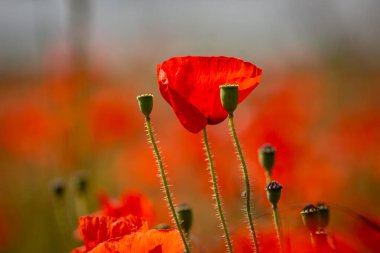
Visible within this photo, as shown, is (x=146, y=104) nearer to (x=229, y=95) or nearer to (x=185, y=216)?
Result: (x=229, y=95)

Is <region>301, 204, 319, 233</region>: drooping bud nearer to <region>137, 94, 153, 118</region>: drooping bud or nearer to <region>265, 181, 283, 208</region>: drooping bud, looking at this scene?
<region>265, 181, 283, 208</region>: drooping bud

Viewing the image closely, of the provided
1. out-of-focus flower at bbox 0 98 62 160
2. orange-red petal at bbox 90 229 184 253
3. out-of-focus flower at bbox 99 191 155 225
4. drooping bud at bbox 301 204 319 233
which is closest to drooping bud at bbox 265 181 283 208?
drooping bud at bbox 301 204 319 233

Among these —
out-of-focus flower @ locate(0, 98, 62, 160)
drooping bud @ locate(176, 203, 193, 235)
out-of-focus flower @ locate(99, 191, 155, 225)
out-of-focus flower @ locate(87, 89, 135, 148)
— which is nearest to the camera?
drooping bud @ locate(176, 203, 193, 235)

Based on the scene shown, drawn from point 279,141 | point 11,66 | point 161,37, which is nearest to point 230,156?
point 279,141

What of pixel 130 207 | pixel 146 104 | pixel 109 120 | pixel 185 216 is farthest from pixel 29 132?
pixel 146 104


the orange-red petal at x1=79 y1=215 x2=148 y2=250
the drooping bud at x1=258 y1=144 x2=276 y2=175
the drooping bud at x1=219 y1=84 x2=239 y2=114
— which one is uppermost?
the drooping bud at x1=219 y1=84 x2=239 y2=114

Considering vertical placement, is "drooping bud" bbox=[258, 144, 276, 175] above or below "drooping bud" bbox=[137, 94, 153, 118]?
below

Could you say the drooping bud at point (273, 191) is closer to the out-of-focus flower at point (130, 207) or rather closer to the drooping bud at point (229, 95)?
the drooping bud at point (229, 95)
